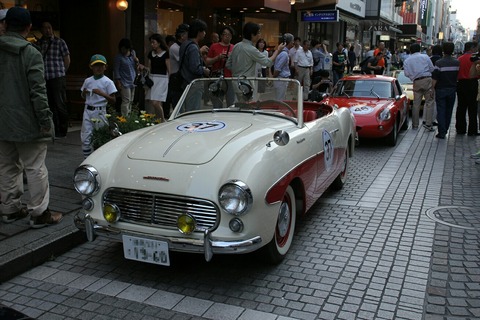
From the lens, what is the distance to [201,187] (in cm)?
358

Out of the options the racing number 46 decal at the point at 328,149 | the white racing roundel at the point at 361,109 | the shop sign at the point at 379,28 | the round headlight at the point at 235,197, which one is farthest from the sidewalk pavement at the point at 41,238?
the shop sign at the point at 379,28

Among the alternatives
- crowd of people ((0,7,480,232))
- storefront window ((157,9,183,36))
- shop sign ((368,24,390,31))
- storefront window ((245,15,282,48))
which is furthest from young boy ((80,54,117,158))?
shop sign ((368,24,390,31))

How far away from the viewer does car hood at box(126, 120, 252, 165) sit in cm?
390

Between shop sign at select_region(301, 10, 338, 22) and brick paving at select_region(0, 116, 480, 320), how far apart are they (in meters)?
16.9

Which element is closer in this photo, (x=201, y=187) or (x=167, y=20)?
(x=201, y=187)

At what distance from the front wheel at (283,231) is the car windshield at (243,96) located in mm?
1197

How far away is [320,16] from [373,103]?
13.0 meters

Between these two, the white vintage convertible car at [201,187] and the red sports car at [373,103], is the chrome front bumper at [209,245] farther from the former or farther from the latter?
the red sports car at [373,103]

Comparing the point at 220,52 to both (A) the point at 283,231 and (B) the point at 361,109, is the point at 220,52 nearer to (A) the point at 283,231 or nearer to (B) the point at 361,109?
(B) the point at 361,109

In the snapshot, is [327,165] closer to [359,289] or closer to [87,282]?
[359,289]

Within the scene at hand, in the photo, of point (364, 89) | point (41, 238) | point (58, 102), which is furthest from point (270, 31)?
point (41, 238)

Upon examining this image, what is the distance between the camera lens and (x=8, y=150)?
4.54m

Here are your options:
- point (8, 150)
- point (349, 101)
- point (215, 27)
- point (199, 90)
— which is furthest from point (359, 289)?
point (215, 27)

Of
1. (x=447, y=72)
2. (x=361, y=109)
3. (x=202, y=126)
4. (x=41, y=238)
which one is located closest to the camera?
(x=41, y=238)
